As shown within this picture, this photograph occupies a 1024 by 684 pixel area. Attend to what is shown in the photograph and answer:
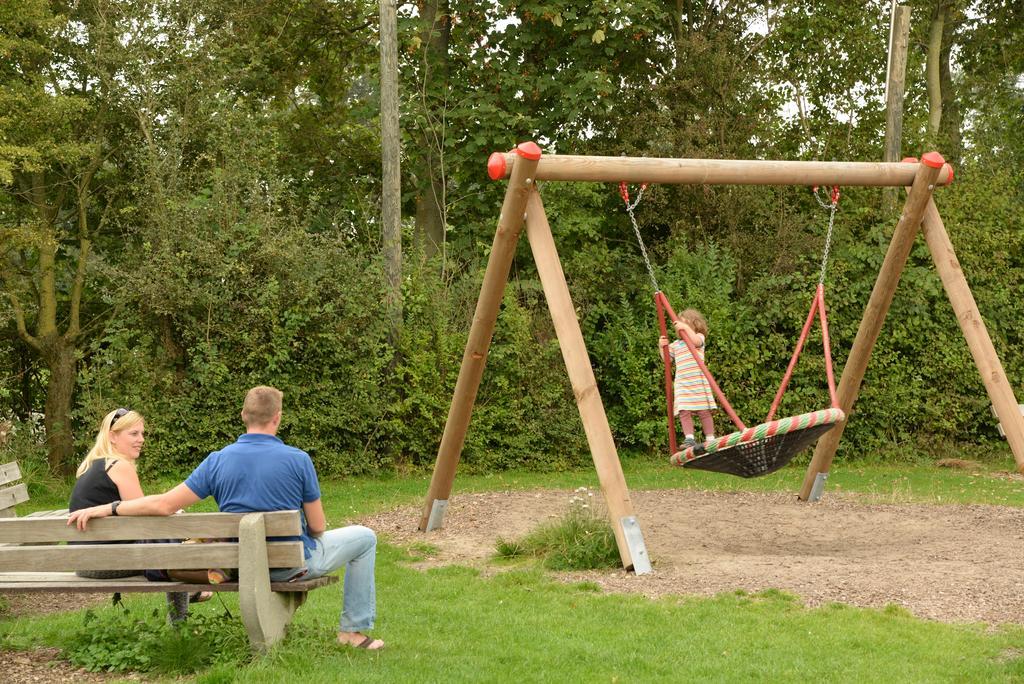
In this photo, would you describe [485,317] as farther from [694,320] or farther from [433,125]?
[433,125]

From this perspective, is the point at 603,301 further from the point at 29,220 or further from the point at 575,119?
the point at 29,220

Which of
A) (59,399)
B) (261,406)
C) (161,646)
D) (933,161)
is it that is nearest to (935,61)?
(933,161)

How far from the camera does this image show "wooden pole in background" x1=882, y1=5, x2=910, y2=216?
1589 cm

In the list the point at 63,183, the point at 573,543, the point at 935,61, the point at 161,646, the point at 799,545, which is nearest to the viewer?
the point at 161,646

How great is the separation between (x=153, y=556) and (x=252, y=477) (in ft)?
1.81

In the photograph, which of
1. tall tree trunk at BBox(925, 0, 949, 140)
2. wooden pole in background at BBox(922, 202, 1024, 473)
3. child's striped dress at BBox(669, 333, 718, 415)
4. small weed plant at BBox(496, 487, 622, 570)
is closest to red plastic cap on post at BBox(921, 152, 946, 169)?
wooden pole in background at BBox(922, 202, 1024, 473)

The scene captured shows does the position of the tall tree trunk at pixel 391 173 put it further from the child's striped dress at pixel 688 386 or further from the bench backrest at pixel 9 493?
the bench backrest at pixel 9 493

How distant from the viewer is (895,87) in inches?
632

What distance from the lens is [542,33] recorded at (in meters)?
16.5

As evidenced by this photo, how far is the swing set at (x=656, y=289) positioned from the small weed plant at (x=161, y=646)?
9.83 ft

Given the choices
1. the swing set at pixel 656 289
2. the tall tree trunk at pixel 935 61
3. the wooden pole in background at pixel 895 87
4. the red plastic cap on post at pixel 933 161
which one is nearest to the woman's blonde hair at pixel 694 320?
the swing set at pixel 656 289

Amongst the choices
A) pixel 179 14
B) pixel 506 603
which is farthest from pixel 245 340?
pixel 506 603

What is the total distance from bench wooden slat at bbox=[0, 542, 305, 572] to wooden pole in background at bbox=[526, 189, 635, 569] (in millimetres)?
2941

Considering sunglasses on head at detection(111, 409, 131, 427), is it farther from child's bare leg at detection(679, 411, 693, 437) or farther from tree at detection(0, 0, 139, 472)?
tree at detection(0, 0, 139, 472)
